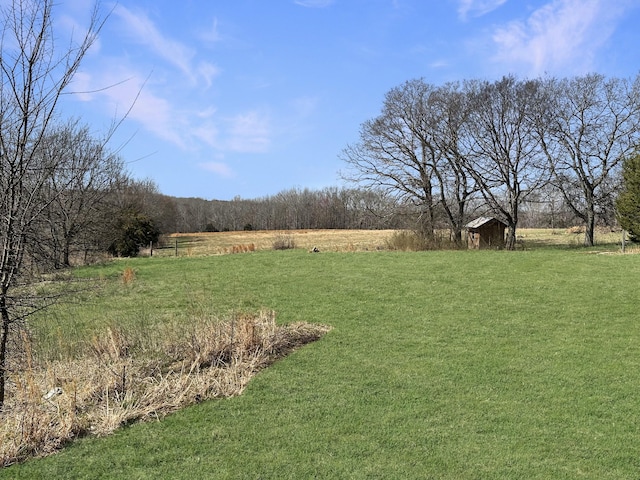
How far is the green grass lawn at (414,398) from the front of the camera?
3488 mm

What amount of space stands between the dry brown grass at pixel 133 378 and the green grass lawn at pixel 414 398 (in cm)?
23

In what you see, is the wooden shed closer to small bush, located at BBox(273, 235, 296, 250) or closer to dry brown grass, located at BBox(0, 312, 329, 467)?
small bush, located at BBox(273, 235, 296, 250)

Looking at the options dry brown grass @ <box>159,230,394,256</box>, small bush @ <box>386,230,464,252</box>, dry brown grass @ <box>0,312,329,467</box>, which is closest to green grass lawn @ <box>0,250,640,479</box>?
dry brown grass @ <box>0,312,329,467</box>

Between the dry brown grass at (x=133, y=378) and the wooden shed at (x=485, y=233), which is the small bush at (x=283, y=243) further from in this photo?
the dry brown grass at (x=133, y=378)

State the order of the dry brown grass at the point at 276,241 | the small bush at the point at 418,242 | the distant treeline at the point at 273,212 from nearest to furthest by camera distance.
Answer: the small bush at the point at 418,242, the dry brown grass at the point at 276,241, the distant treeline at the point at 273,212

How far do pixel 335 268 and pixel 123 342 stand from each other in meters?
9.47

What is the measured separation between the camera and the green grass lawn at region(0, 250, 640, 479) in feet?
11.4

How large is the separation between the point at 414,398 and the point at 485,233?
66.7 ft

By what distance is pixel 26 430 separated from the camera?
12.1ft

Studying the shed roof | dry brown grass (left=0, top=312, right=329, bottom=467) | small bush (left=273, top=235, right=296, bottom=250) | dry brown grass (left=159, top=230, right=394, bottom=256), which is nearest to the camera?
dry brown grass (left=0, top=312, right=329, bottom=467)

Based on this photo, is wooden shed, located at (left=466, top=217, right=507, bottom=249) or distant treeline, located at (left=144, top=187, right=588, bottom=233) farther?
distant treeline, located at (left=144, top=187, right=588, bottom=233)

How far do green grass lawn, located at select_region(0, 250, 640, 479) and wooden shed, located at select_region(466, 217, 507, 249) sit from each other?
1299cm

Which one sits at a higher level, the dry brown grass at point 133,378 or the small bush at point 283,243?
the small bush at point 283,243

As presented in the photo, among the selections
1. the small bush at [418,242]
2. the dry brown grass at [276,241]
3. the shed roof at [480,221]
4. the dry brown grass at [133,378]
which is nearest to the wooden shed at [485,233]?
the shed roof at [480,221]
